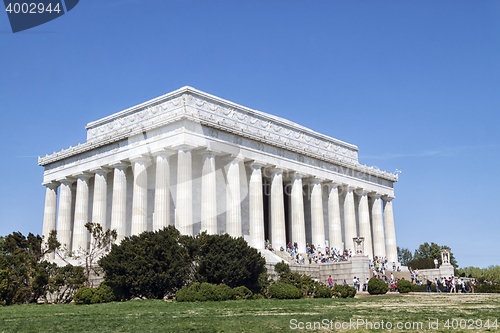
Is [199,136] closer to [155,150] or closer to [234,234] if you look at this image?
[155,150]

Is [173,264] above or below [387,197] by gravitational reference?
below

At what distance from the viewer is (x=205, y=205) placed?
51.3m

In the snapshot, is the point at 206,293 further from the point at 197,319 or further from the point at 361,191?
the point at 361,191

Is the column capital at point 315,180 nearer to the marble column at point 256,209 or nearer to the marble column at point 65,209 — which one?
the marble column at point 256,209

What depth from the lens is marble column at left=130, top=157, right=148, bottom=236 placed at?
52594 millimetres

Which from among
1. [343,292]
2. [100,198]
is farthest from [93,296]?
[100,198]

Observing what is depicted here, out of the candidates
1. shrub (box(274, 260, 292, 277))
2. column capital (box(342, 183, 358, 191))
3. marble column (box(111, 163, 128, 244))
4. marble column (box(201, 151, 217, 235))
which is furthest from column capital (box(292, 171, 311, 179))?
shrub (box(274, 260, 292, 277))

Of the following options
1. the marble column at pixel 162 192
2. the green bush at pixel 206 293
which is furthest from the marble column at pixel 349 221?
the green bush at pixel 206 293

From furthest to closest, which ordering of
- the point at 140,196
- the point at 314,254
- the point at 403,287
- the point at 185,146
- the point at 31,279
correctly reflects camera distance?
1. the point at 314,254
2. the point at 140,196
3. the point at 185,146
4. the point at 403,287
5. the point at 31,279

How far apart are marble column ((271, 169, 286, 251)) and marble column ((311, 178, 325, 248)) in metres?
6.19

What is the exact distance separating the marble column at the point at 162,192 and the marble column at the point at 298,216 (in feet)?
54.2

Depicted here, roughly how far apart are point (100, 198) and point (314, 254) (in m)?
24.3

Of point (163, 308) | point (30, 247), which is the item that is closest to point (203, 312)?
point (163, 308)

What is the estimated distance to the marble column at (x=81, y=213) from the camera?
5808cm
